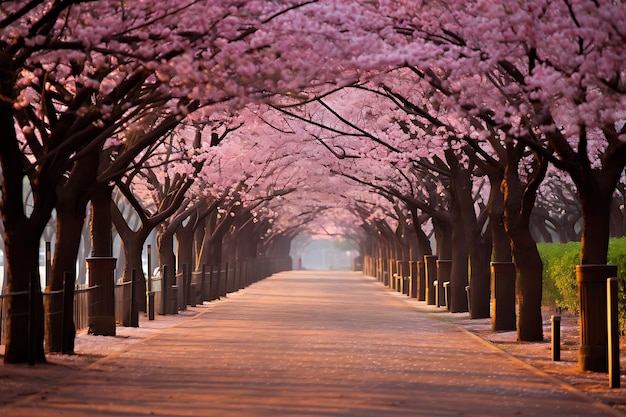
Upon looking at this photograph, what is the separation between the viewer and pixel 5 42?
637 inches

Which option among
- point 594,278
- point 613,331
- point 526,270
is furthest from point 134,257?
point 613,331

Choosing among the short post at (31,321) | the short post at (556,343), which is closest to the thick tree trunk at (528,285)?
the short post at (556,343)

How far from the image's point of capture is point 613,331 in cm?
1380

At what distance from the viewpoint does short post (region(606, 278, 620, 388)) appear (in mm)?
→ 13648

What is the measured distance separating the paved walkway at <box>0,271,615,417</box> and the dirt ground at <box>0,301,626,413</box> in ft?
1.06

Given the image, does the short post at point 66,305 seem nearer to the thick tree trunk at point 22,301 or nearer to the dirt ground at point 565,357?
the thick tree trunk at point 22,301

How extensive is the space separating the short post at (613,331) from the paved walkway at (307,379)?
0.67 m

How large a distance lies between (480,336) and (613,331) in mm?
9825

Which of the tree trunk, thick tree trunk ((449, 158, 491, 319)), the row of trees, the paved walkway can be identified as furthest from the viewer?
thick tree trunk ((449, 158, 491, 319))

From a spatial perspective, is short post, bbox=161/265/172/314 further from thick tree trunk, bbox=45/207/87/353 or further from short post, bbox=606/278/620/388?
short post, bbox=606/278/620/388

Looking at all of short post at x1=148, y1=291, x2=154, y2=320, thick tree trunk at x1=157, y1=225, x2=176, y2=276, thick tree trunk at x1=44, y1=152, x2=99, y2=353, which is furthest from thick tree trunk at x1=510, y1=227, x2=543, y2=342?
thick tree trunk at x1=157, y1=225, x2=176, y2=276

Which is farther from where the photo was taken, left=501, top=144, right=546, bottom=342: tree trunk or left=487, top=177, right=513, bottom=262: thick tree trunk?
left=487, top=177, right=513, bottom=262: thick tree trunk

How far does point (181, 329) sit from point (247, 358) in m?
8.12

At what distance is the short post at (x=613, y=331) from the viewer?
44.8ft
